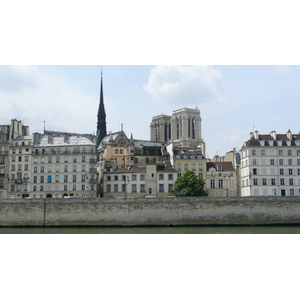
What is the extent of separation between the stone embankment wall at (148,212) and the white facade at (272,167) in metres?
11.7

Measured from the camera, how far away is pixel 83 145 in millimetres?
52312

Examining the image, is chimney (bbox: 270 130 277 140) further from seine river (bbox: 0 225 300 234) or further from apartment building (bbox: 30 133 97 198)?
apartment building (bbox: 30 133 97 198)

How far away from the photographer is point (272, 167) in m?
52.1

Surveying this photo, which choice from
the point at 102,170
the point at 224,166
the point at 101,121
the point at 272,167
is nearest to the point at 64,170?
the point at 102,170

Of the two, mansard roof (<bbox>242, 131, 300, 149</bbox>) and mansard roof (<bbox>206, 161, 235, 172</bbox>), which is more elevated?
mansard roof (<bbox>242, 131, 300, 149</bbox>)

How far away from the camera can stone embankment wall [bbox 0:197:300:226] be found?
129ft

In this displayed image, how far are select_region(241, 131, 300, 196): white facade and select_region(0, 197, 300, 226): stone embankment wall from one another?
38.4 ft

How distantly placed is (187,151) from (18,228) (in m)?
28.0

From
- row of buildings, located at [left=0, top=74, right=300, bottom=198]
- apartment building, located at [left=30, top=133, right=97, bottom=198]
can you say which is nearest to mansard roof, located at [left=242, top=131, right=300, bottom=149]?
row of buildings, located at [left=0, top=74, right=300, bottom=198]

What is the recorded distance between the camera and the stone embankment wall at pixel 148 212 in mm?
39406

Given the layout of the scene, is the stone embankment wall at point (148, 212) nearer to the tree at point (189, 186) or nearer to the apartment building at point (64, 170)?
the tree at point (189, 186)

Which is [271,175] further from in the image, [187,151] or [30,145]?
[30,145]

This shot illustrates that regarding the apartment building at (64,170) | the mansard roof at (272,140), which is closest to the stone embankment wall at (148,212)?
the apartment building at (64,170)

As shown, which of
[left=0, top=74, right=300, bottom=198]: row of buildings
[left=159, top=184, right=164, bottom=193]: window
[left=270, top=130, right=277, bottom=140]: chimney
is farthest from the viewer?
[left=159, top=184, right=164, bottom=193]: window
